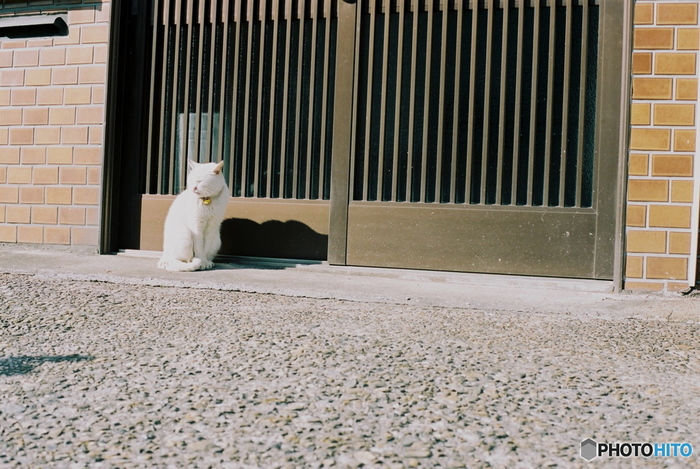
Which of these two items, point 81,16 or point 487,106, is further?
point 81,16

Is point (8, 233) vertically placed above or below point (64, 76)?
below

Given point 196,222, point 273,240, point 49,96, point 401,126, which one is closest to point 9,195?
point 49,96

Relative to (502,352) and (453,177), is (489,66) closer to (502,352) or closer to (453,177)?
(453,177)

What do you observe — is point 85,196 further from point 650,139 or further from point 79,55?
point 650,139

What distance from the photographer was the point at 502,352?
8.74 feet

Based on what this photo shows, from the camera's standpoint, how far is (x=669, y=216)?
4.10 meters

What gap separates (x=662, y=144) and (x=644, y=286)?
0.86m

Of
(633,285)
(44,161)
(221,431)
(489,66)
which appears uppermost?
(489,66)

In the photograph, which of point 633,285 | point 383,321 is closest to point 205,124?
point 383,321

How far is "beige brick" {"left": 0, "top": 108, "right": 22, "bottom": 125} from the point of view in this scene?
5.40 meters

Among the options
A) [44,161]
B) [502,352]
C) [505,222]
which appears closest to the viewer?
[502,352]

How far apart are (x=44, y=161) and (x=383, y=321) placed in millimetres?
3476

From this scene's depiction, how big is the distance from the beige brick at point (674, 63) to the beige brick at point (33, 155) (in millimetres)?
4430

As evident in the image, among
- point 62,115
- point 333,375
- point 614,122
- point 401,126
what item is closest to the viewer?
point 333,375
